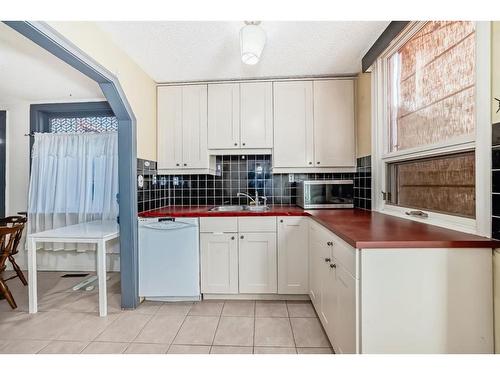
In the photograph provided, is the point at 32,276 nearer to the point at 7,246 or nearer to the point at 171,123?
the point at 7,246

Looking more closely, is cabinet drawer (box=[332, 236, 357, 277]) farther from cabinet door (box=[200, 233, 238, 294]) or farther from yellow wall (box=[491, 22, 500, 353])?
cabinet door (box=[200, 233, 238, 294])

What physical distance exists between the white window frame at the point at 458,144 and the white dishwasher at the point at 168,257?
1.79 metres

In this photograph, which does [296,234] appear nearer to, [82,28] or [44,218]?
[82,28]

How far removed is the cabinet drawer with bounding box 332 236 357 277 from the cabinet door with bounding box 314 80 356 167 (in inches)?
52.7

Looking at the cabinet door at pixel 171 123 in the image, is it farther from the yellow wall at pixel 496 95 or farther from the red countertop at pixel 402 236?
the yellow wall at pixel 496 95

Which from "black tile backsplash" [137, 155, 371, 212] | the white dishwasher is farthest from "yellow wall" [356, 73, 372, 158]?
the white dishwasher

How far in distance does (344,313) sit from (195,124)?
2.26 m

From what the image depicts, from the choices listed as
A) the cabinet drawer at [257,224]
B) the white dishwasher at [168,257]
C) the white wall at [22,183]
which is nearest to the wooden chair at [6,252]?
the white wall at [22,183]

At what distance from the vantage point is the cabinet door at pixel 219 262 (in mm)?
2322

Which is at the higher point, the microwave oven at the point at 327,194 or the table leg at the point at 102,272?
the microwave oven at the point at 327,194
